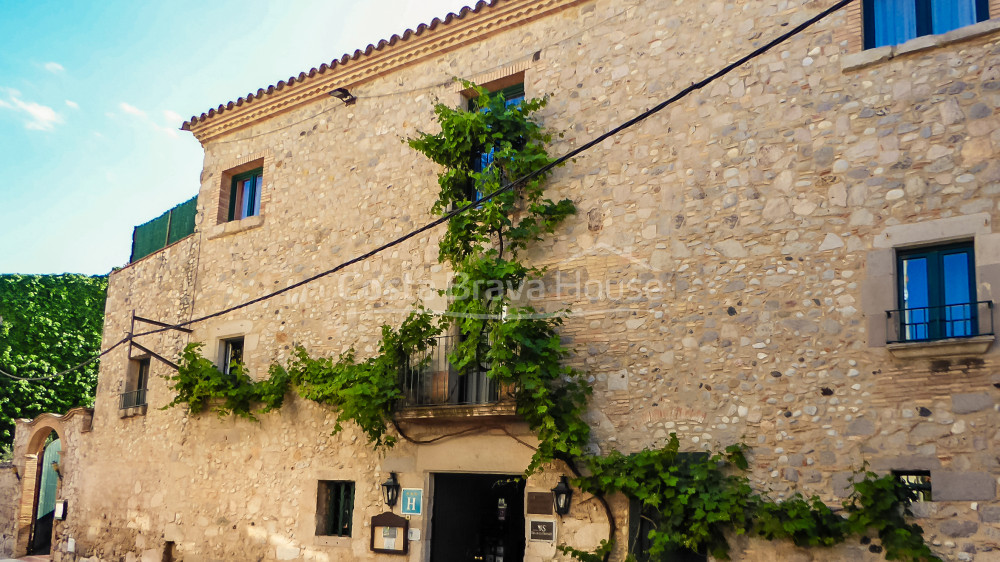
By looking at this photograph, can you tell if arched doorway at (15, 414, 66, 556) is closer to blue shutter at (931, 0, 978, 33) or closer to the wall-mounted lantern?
the wall-mounted lantern

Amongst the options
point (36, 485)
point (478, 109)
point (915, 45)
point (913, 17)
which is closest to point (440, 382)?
point (478, 109)

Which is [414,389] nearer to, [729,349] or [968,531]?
[729,349]

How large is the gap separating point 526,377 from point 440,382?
60.4 inches

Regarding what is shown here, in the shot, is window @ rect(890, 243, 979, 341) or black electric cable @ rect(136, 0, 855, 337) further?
window @ rect(890, 243, 979, 341)

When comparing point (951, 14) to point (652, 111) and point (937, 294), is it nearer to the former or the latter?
point (937, 294)


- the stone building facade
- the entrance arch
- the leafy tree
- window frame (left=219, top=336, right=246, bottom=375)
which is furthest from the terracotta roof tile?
the leafy tree

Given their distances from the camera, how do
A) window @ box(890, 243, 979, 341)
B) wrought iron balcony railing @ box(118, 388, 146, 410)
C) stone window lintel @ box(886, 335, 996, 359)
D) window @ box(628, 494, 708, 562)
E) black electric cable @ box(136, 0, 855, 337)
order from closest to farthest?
black electric cable @ box(136, 0, 855, 337), stone window lintel @ box(886, 335, 996, 359), window @ box(890, 243, 979, 341), window @ box(628, 494, 708, 562), wrought iron balcony railing @ box(118, 388, 146, 410)

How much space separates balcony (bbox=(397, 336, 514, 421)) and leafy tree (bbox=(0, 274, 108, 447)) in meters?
14.7

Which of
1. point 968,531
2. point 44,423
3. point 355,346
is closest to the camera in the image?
point 968,531

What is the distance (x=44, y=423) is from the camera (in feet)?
51.1

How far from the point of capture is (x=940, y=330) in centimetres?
693

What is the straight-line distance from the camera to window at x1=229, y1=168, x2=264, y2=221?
12.8 metres

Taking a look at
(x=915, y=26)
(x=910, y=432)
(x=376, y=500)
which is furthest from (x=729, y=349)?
(x=376, y=500)

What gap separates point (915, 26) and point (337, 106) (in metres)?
7.25
